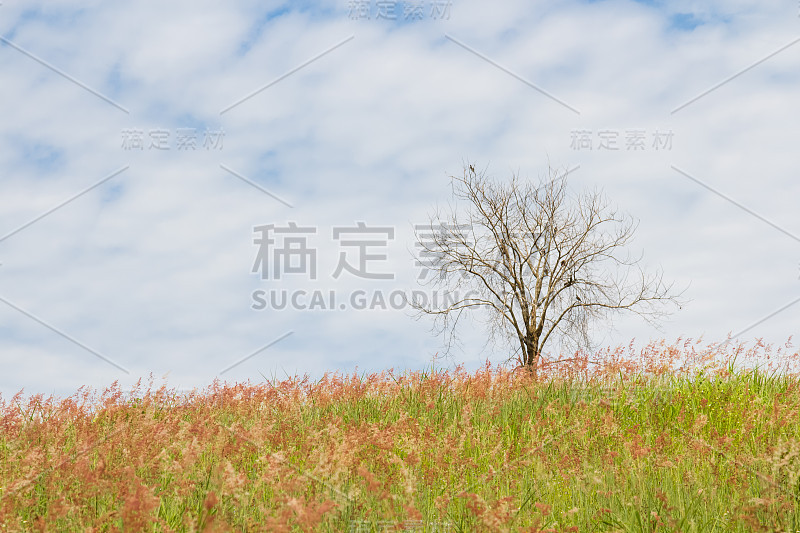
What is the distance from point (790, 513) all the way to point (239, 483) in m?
3.82

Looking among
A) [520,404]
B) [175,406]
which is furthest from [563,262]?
[175,406]

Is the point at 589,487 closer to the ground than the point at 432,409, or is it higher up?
closer to the ground

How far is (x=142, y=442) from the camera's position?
5.23m

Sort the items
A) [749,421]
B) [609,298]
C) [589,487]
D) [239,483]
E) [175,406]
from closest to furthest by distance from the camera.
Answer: [239,483] < [589,487] < [749,421] < [175,406] < [609,298]

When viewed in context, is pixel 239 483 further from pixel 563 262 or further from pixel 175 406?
pixel 563 262

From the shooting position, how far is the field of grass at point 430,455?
4.01 meters

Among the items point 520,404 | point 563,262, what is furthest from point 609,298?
point 520,404

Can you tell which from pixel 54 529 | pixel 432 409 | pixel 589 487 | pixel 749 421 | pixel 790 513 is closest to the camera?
pixel 54 529

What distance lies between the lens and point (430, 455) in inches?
232

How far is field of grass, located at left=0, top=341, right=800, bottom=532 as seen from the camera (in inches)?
158

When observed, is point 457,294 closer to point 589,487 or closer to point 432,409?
point 432,409

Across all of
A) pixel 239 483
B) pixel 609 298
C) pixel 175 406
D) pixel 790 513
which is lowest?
pixel 790 513

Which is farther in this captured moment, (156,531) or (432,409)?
(432,409)

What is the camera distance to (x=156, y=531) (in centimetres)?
372
